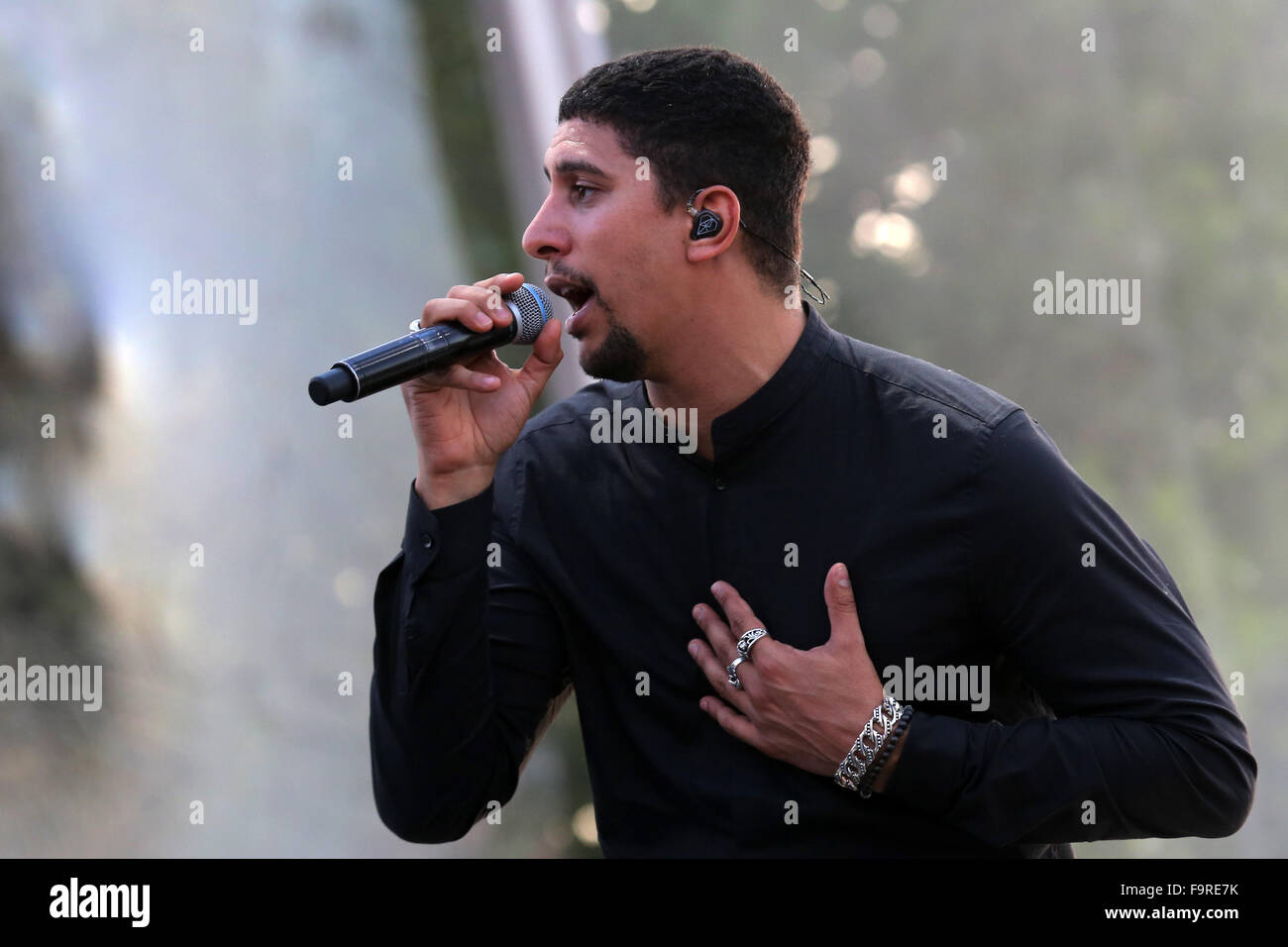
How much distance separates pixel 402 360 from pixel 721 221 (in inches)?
20.0

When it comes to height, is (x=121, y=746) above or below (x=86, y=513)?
below

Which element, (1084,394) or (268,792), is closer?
(268,792)

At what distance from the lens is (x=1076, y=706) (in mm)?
1536

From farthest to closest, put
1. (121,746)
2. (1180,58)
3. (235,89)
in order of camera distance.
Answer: (1180,58) < (235,89) < (121,746)

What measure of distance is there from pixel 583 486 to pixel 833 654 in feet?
1.48

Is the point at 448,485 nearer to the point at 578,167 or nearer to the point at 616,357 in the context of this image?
the point at 616,357

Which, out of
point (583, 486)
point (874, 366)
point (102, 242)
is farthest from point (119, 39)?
point (874, 366)

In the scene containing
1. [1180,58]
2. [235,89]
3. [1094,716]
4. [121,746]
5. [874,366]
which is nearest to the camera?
[1094,716]

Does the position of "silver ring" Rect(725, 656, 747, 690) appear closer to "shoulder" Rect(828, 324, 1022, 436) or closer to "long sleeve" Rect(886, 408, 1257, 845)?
"long sleeve" Rect(886, 408, 1257, 845)

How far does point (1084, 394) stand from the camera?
3541mm

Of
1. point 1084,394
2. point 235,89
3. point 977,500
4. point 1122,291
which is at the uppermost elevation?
point 235,89

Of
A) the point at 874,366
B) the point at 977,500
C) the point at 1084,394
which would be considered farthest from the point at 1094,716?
the point at 1084,394

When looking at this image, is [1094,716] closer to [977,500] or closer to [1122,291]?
[977,500]

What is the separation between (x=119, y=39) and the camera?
121 inches
